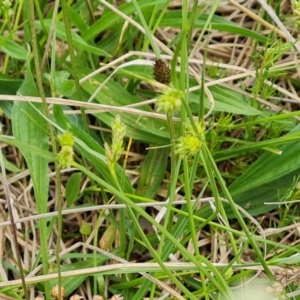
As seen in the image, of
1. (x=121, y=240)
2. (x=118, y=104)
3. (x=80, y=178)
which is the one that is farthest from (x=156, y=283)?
(x=118, y=104)

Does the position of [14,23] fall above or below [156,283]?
above

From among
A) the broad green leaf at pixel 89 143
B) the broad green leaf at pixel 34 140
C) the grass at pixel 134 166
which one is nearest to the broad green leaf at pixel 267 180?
the grass at pixel 134 166

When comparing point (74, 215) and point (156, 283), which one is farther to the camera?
point (74, 215)

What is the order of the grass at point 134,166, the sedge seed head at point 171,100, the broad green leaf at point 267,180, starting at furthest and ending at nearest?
the broad green leaf at point 267,180, the grass at point 134,166, the sedge seed head at point 171,100

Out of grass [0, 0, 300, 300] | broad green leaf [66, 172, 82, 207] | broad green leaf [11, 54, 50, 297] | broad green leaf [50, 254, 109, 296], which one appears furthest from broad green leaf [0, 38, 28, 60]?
broad green leaf [50, 254, 109, 296]

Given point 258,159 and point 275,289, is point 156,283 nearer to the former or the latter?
point 275,289

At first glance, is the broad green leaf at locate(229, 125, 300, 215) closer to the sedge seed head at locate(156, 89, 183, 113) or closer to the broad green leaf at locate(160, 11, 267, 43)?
the broad green leaf at locate(160, 11, 267, 43)

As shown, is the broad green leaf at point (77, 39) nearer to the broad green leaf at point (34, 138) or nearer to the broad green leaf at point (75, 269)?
the broad green leaf at point (34, 138)

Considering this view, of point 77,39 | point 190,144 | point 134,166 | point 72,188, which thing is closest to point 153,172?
point 134,166
